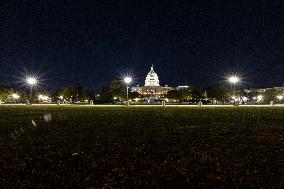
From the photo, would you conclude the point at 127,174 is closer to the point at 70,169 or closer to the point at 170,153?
the point at 70,169

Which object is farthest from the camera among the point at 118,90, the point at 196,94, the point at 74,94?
the point at 196,94

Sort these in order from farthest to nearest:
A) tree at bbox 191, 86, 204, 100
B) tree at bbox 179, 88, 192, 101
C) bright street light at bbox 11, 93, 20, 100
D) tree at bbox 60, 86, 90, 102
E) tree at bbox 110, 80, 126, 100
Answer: bright street light at bbox 11, 93, 20, 100, tree at bbox 179, 88, 192, 101, tree at bbox 191, 86, 204, 100, tree at bbox 60, 86, 90, 102, tree at bbox 110, 80, 126, 100

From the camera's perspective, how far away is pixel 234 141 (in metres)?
12.3

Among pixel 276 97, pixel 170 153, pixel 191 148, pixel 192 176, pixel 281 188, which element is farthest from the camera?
pixel 276 97

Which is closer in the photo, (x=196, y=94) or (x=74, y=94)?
(x=74, y=94)

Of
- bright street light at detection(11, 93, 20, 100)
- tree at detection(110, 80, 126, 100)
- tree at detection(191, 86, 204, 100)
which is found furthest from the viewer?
bright street light at detection(11, 93, 20, 100)

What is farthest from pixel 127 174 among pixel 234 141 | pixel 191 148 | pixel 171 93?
pixel 171 93

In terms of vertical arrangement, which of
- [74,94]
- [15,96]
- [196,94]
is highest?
[196,94]

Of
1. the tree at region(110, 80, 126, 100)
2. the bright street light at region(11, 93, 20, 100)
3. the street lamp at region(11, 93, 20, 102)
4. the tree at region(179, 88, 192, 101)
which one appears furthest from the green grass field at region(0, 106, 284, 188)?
the street lamp at region(11, 93, 20, 102)

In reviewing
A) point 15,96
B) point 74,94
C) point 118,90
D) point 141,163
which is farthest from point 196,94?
point 141,163

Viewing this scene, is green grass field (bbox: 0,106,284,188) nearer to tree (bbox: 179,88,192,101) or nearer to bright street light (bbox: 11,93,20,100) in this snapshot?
tree (bbox: 179,88,192,101)

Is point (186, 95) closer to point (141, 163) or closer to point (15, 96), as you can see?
point (15, 96)

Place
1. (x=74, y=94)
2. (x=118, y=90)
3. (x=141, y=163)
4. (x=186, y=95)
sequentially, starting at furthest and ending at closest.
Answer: (x=186, y=95)
(x=74, y=94)
(x=118, y=90)
(x=141, y=163)

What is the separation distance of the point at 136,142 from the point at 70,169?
4.40 metres
